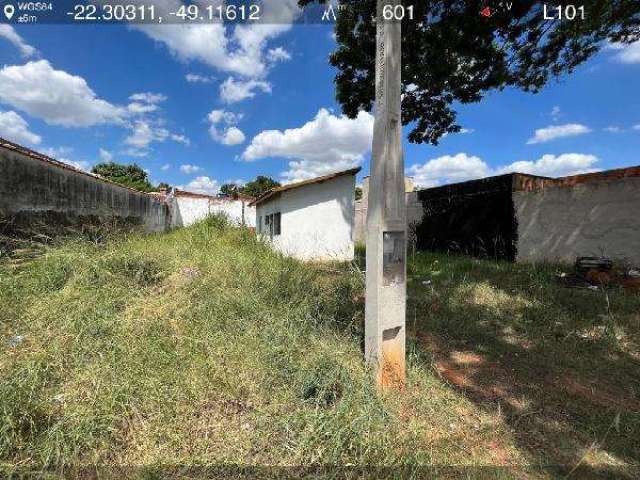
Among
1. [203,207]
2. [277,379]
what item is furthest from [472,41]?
[203,207]

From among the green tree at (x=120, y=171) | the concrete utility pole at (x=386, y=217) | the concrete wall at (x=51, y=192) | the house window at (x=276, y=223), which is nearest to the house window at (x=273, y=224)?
the house window at (x=276, y=223)

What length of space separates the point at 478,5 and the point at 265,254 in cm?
561

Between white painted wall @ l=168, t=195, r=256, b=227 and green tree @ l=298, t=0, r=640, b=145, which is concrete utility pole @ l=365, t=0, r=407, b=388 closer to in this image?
green tree @ l=298, t=0, r=640, b=145

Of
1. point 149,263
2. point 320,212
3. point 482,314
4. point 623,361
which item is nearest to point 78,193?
point 149,263

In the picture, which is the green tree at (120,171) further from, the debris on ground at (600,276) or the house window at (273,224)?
the debris on ground at (600,276)

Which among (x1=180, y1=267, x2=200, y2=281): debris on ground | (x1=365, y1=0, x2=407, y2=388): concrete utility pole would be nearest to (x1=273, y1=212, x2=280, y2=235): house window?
(x1=180, y1=267, x2=200, y2=281): debris on ground

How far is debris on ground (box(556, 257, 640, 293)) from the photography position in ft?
17.4

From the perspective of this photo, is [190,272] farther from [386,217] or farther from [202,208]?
[202,208]

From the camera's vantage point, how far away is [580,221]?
7172 mm

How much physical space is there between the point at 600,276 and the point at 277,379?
5.88 m

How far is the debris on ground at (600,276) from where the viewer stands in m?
5.31

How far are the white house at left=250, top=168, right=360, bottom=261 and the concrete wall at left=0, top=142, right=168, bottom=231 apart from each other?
14.2 ft

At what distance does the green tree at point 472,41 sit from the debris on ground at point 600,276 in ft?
11.1

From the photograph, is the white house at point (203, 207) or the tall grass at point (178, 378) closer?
the tall grass at point (178, 378)
